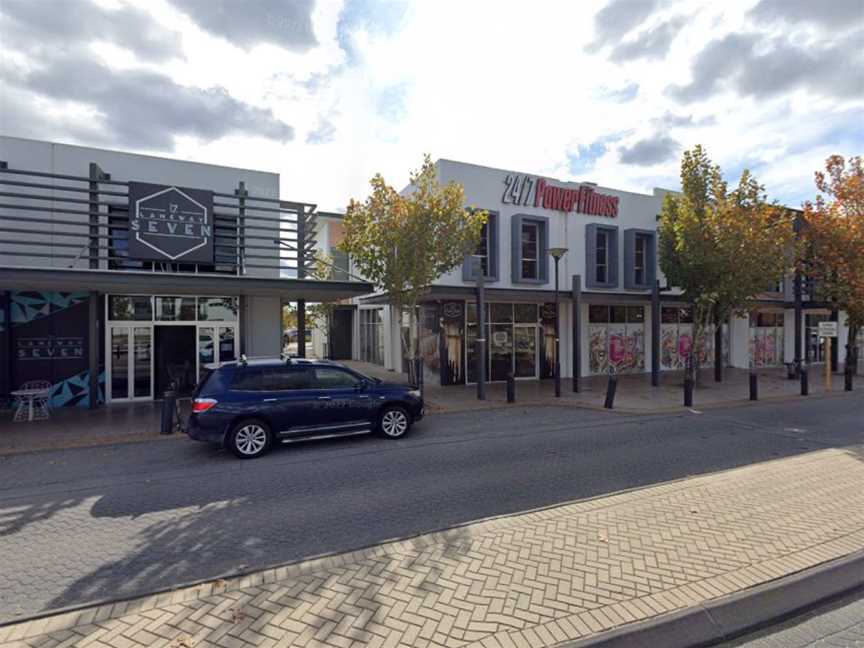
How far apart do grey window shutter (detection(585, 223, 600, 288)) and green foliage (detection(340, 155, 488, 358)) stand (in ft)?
24.2

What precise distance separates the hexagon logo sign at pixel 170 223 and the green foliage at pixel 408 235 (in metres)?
3.51

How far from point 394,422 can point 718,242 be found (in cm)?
1283

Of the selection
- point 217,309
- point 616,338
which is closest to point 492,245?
point 616,338

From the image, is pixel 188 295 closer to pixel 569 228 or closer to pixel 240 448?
pixel 240 448

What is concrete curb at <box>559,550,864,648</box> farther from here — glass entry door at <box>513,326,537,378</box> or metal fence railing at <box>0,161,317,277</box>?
glass entry door at <box>513,326,537,378</box>

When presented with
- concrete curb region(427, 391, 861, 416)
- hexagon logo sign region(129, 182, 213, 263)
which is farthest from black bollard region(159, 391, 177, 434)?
concrete curb region(427, 391, 861, 416)

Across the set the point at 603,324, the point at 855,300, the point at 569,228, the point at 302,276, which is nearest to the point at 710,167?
the point at 569,228

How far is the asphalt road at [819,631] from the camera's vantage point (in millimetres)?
3273

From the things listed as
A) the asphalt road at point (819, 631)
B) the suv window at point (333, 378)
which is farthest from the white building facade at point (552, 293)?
the asphalt road at point (819, 631)

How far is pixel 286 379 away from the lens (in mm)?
8438

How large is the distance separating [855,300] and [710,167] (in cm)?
834

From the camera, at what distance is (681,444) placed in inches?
344

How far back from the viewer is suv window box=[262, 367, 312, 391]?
827 cm

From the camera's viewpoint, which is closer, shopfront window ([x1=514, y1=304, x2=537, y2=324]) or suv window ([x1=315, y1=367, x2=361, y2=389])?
suv window ([x1=315, y1=367, x2=361, y2=389])
